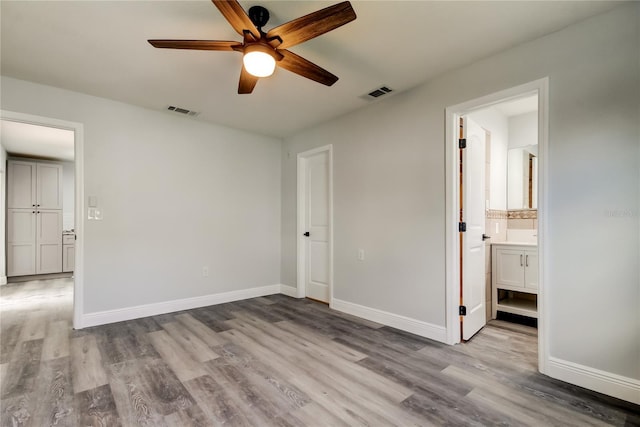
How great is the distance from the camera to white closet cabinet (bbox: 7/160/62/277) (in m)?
5.77

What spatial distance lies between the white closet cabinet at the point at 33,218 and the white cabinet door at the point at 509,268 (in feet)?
25.5

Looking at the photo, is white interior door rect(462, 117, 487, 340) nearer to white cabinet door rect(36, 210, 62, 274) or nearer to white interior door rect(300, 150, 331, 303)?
white interior door rect(300, 150, 331, 303)

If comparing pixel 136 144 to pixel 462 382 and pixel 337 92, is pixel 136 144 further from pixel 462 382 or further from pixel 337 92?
pixel 462 382

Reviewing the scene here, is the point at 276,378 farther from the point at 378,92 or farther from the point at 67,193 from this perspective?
the point at 67,193

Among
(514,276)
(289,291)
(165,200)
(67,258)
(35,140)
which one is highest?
(35,140)

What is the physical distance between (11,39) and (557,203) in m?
4.15

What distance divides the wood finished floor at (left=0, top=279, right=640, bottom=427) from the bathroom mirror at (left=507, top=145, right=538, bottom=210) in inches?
60.5

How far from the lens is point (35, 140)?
197 inches

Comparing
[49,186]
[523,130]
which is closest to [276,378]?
[523,130]

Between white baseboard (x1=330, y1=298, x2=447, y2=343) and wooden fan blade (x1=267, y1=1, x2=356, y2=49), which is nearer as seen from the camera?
wooden fan blade (x1=267, y1=1, x2=356, y2=49)

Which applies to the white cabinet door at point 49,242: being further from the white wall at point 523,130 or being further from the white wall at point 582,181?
the white wall at point 523,130

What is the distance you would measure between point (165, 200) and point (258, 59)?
8.41 feet

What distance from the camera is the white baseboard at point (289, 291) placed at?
459cm

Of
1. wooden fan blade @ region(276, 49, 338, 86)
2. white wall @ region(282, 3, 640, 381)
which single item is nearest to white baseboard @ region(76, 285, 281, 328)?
white wall @ region(282, 3, 640, 381)
